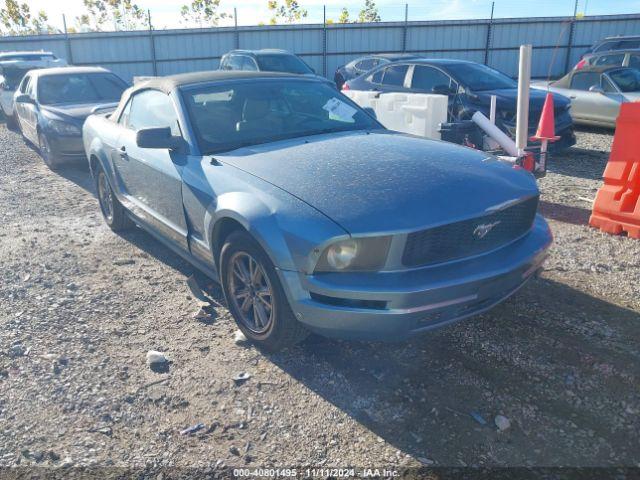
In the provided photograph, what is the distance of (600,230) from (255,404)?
13.2 ft

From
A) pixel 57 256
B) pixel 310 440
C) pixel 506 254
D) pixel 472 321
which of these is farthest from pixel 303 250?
pixel 57 256

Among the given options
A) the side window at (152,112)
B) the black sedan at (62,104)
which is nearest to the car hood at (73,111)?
the black sedan at (62,104)

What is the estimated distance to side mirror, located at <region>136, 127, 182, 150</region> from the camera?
394 centimetres

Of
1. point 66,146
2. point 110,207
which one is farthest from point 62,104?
point 110,207

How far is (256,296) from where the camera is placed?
3469 mm

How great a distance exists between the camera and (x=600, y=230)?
17.8 feet

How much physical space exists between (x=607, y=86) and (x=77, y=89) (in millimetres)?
9587

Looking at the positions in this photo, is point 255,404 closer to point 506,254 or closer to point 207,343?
point 207,343

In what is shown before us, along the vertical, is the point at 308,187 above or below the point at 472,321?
above

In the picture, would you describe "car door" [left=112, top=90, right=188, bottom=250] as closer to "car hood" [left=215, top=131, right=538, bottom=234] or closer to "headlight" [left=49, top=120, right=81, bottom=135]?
"car hood" [left=215, top=131, right=538, bottom=234]

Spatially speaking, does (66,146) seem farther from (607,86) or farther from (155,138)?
(607,86)

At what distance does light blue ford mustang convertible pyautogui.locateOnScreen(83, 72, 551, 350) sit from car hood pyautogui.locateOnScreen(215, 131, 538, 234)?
0.03 feet

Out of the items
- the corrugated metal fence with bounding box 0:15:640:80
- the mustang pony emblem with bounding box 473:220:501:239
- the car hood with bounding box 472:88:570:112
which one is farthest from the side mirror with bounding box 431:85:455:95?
the corrugated metal fence with bounding box 0:15:640:80

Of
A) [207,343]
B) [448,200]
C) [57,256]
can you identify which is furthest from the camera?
[57,256]
